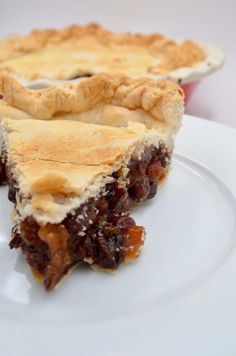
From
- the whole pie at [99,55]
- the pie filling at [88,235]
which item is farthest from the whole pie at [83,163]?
the whole pie at [99,55]

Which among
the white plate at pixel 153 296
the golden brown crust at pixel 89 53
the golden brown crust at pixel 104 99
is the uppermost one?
the golden brown crust at pixel 104 99

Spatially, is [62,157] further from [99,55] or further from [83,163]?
[99,55]

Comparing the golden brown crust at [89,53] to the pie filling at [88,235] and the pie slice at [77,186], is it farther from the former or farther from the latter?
the pie filling at [88,235]

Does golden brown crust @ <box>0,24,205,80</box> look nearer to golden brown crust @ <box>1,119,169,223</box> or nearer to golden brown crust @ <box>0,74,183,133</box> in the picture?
golden brown crust @ <box>0,74,183,133</box>

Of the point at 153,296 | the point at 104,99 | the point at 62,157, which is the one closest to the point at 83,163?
the point at 62,157

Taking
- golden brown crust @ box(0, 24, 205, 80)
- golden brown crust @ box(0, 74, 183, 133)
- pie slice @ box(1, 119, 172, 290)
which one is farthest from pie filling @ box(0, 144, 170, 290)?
golden brown crust @ box(0, 24, 205, 80)

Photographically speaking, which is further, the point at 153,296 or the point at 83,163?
the point at 83,163

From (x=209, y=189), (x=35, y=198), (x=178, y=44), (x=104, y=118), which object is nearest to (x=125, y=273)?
(x=35, y=198)
